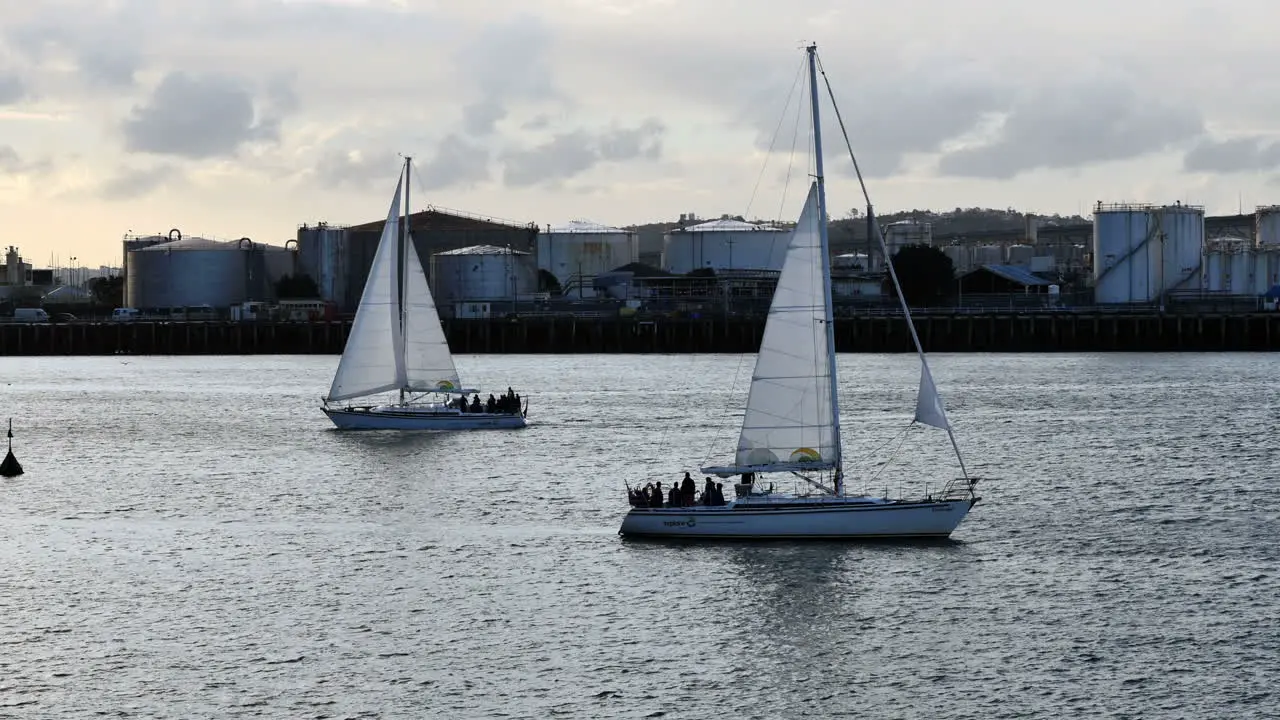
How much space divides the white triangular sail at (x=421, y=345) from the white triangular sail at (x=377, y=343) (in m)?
0.52

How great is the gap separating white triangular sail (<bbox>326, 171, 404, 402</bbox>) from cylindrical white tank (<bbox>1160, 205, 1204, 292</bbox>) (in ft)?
369

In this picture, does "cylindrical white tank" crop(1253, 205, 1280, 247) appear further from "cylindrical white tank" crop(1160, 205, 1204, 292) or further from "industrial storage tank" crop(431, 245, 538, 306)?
"industrial storage tank" crop(431, 245, 538, 306)

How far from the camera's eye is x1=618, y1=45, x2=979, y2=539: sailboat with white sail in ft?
148

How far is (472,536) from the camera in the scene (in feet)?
168

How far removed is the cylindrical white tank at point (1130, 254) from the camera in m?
175

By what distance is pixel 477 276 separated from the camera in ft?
Answer: 618

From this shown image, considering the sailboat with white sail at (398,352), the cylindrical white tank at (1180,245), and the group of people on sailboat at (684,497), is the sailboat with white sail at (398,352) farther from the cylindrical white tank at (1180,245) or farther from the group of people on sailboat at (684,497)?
the cylindrical white tank at (1180,245)

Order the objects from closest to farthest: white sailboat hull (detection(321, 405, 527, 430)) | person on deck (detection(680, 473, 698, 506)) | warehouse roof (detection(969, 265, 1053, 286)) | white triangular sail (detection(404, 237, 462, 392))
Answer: person on deck (detection(680, 473, 698, 506)), white triangular sail (detection(404, 237, 462, 392)), white sailboat hull (detection(321, 405, 527, 430)), warehouse roof (detection(969, 265, 1053, 286))

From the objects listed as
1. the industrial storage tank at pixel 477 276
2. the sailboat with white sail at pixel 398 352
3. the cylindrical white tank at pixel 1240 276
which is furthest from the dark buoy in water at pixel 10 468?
the cylindrical white tank at pixel 1240 276

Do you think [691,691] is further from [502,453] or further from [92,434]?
[92,434]

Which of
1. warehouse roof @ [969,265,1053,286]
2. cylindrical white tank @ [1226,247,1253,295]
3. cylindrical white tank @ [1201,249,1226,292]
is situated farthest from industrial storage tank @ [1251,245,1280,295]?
warehouse roof @ [969,265,1053,286]

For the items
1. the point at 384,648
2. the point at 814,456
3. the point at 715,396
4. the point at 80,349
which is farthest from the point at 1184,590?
the point at 80,349

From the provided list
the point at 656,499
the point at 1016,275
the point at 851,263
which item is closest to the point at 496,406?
the point at 656,499

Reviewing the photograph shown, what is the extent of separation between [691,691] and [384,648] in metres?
7.20
